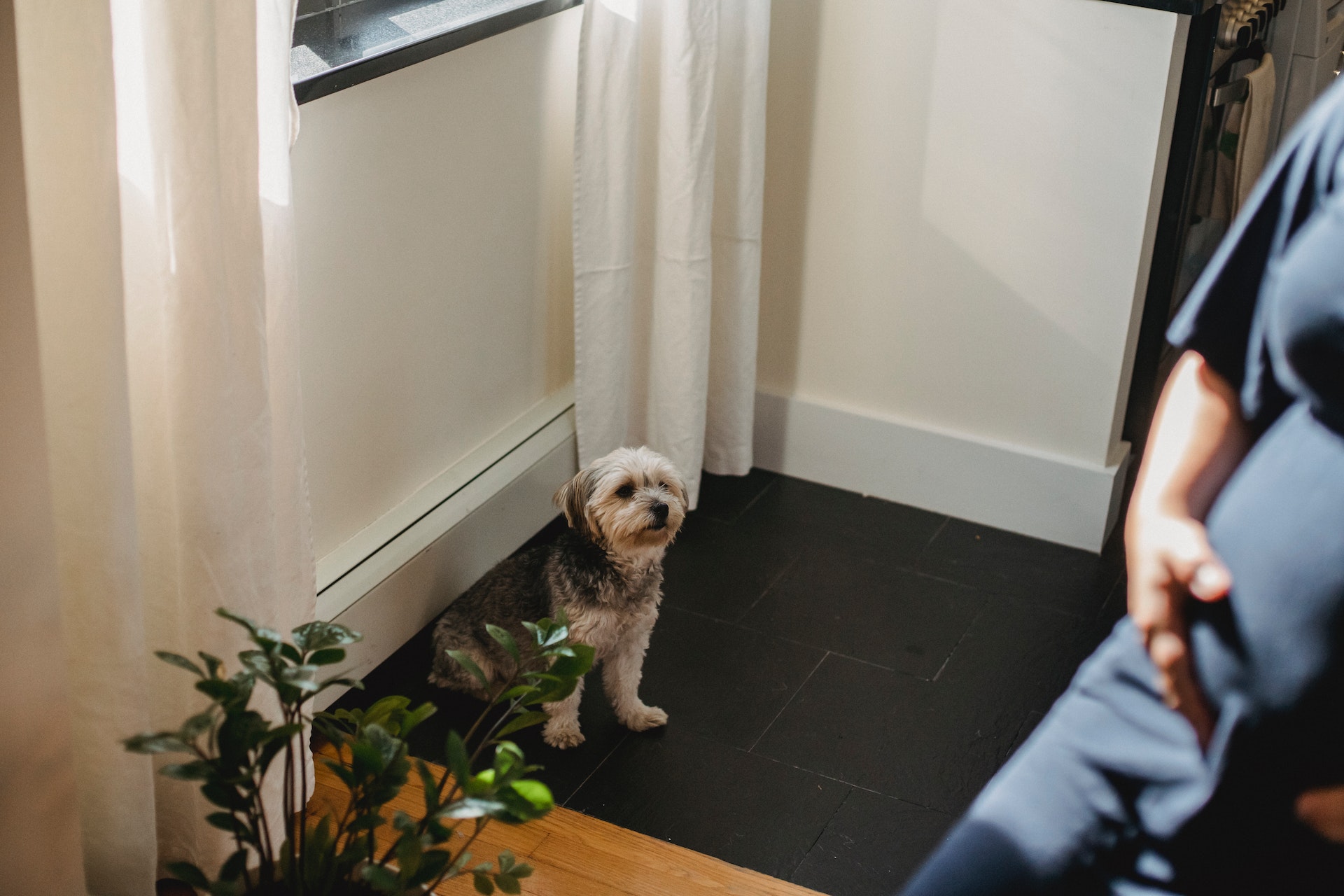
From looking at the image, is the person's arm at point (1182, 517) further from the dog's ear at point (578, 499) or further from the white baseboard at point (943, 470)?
the white baseboard at point (943, 470)

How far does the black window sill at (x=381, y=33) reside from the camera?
199 centimetres

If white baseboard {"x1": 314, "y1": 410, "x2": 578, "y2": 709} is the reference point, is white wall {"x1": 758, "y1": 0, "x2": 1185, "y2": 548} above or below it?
above

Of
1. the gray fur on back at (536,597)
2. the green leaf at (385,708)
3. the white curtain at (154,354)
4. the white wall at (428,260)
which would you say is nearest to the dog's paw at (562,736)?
the gray fur on back at (536,597)

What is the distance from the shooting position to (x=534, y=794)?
1096 millimetres

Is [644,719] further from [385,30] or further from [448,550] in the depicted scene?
[385,30]

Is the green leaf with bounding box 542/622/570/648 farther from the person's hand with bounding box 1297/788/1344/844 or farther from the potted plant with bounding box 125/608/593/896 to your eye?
the person's hand with bounding box 1297/788/1344/844

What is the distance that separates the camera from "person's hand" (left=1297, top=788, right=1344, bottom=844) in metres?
0.73

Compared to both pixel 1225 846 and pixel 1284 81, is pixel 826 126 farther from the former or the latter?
pixel 1225 846

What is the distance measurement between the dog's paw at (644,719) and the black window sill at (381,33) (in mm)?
1181

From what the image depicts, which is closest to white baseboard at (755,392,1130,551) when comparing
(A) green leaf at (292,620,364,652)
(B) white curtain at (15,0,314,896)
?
(B) white curtain at (15,0,314,896)

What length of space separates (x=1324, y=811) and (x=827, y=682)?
68.8 inches

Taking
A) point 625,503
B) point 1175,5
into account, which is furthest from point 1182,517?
point 1175,5

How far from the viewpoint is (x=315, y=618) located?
6.72 feet

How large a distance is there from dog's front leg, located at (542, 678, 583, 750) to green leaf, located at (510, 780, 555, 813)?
3.79 feet
